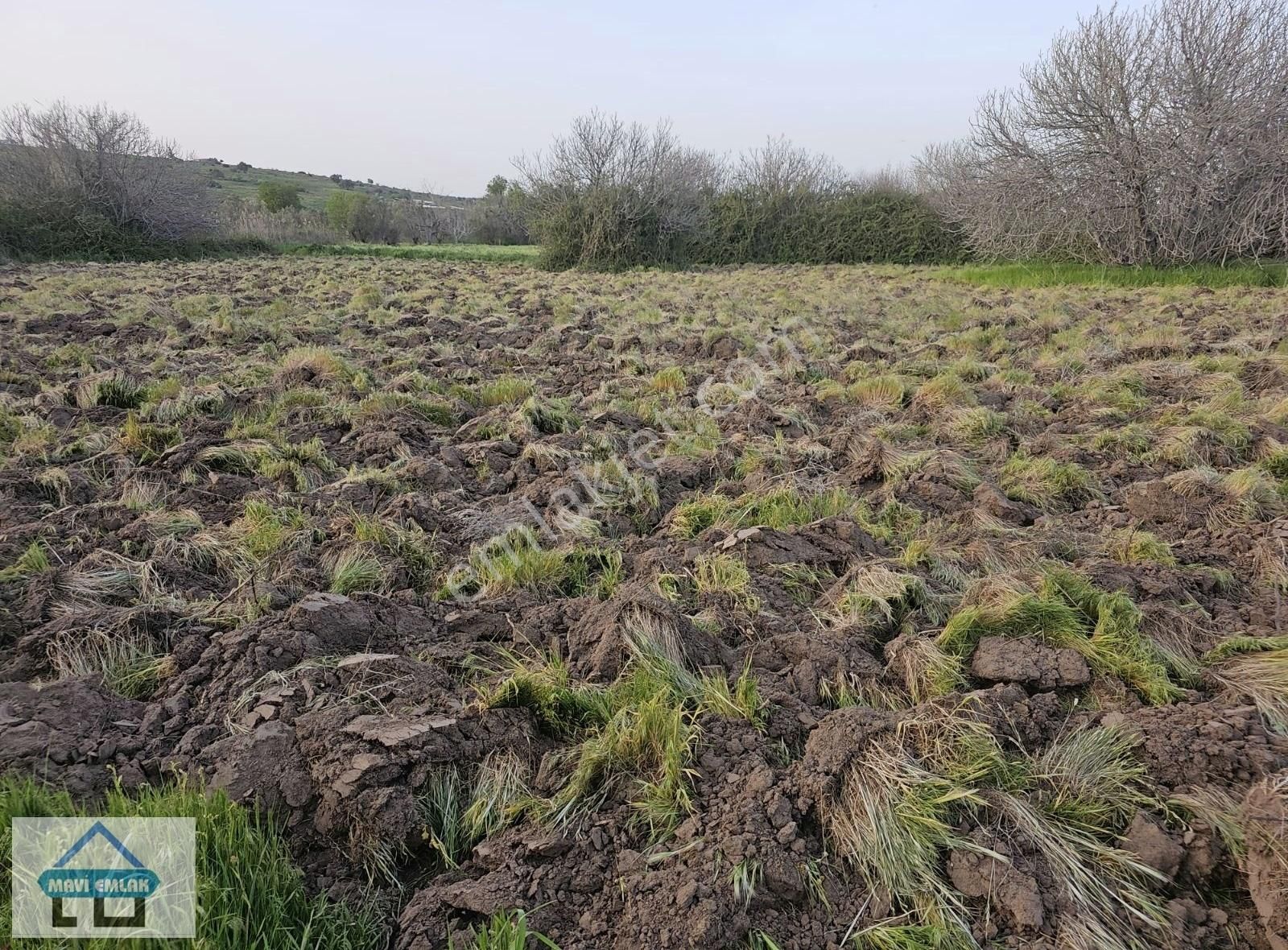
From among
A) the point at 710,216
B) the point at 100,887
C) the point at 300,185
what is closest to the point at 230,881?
the point at 100,887

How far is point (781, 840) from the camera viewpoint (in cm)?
202

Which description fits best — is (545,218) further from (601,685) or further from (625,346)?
(601,685)

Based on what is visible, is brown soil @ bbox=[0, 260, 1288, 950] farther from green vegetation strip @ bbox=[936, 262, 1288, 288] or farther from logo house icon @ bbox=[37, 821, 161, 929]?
green vegetation strip @ bbox=[936, 262, 1288, 288]

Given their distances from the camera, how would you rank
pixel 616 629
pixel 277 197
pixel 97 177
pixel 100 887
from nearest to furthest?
pixel 100 887 → pixel 616 629 → pixel 97 177 → pixel 277 197

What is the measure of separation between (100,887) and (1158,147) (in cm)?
2140

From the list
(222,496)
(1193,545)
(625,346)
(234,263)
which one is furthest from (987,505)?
(234,263)

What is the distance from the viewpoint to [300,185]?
69750 millimetres

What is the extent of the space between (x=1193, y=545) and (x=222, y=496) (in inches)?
232

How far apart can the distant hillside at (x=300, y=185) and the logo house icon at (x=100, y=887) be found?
5984 cm

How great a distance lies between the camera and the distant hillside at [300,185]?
2335 inches

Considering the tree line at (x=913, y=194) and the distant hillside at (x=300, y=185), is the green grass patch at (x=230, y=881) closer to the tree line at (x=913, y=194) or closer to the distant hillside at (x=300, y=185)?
the tree line at (x=913, y=194)
